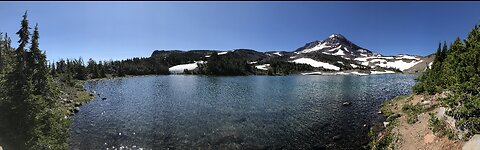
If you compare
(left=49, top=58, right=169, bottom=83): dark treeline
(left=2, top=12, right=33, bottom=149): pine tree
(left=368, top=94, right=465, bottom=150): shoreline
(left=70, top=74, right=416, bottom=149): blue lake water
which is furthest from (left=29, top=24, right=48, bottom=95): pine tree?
(left=49, top=58, right=169, bottom=83): dark treeline

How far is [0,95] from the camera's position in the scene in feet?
56.5

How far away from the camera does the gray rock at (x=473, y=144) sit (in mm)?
13650

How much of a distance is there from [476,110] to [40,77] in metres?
33.0

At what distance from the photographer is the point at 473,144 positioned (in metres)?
14.0


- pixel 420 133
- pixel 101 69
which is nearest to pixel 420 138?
pixel 420 133

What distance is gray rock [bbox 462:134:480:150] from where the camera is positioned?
44.8ft

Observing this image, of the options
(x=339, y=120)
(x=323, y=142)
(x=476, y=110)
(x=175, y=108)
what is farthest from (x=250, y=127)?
(x=476, y=110)

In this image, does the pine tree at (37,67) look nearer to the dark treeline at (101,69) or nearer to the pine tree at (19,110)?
the pine tree at (19,110)

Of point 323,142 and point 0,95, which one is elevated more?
point 0,95

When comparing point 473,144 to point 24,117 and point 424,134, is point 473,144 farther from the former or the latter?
point 24,117

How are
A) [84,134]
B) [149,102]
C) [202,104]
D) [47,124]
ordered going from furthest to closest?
[149,102] → [202,104] → [84,134] → [47,124]

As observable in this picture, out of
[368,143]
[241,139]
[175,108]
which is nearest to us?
[368,143]

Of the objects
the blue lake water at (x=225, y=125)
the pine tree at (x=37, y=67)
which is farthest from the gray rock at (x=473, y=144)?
the pine tree at (x=37, y=67)

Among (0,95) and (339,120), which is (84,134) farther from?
(339,120)
